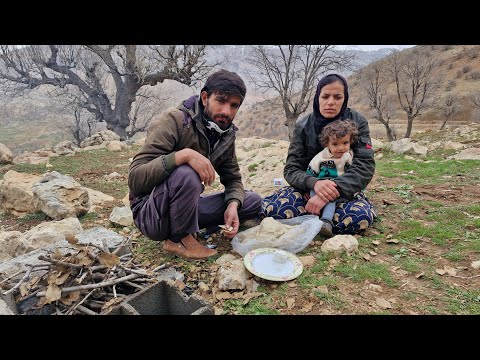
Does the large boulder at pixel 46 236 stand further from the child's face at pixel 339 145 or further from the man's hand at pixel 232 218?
the child's face at pixel 339 145

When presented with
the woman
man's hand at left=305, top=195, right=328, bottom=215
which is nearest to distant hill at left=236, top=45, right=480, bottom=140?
the woman

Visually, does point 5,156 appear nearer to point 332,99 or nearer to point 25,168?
point 25,168

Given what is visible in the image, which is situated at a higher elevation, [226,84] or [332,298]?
[226,84]

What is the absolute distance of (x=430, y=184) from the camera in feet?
15.2

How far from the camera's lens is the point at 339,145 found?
10.2ft

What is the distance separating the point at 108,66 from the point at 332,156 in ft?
50.4

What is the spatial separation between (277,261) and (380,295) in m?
0.74

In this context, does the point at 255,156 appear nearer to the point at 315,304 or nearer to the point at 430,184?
the point at 430,184

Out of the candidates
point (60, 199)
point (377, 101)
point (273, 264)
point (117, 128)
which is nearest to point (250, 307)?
point (273, 264)

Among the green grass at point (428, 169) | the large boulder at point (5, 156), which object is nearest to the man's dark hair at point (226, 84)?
the green grass at point (428, 169)

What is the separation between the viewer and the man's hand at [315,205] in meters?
3.07

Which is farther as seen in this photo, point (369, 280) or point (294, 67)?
point (294, 67)

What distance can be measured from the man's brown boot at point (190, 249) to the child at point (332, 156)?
1.05 meters

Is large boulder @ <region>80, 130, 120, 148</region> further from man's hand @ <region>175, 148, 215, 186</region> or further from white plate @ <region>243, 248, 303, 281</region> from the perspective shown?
white plate @ <region>243, 248, 303, 281</region>
